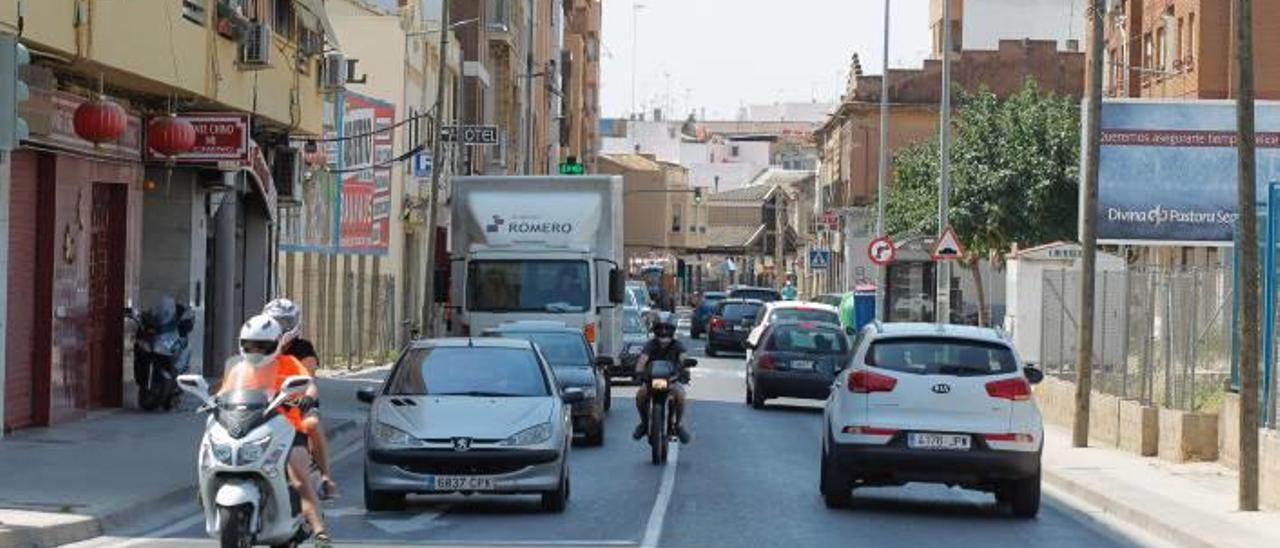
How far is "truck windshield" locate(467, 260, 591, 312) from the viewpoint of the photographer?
3491cm

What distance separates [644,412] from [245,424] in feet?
44.1

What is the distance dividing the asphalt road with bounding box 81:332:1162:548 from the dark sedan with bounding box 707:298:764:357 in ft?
110

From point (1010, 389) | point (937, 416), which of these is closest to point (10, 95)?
point (937, 416)

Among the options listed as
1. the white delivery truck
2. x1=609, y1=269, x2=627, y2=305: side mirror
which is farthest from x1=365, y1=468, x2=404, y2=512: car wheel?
x1=609, y1=269, x2=627, y2=305: side mirror

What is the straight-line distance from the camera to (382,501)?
62.3ft

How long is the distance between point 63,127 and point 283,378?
1309 centimetres

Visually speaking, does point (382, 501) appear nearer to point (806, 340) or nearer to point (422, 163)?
point (806, 340)

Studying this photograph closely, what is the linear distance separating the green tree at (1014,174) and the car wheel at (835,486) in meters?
47.1

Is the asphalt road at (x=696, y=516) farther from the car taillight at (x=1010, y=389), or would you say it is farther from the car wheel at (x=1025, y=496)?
→ the car taillight at (x=1010, y=389)

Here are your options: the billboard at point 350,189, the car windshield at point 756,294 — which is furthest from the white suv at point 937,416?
the car windshield at point 756,294

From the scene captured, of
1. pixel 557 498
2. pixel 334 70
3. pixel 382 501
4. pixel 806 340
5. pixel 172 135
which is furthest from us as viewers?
pixel 334 70

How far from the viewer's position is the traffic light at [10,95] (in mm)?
15711

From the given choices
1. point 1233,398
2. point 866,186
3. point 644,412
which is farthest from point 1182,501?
point 866,186

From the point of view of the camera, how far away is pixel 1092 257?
29.8m
